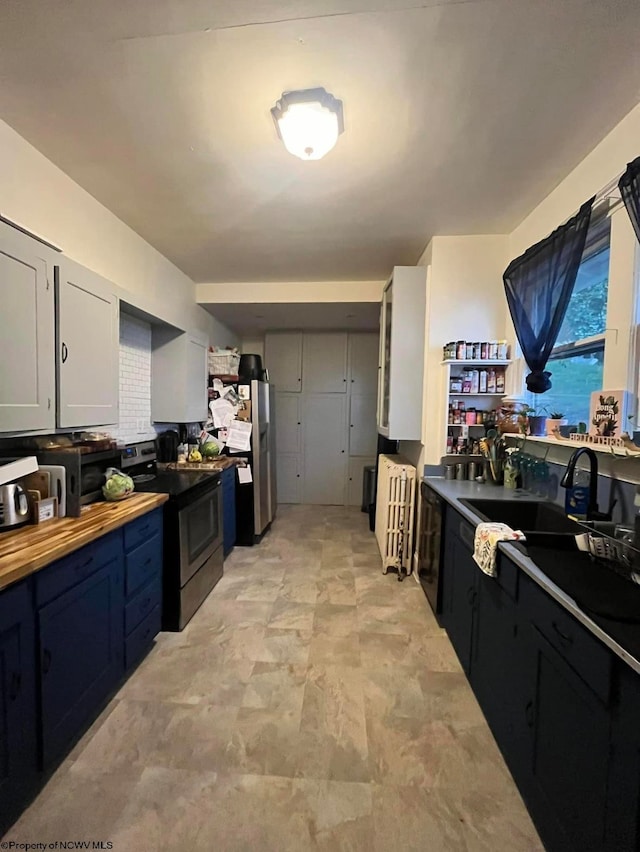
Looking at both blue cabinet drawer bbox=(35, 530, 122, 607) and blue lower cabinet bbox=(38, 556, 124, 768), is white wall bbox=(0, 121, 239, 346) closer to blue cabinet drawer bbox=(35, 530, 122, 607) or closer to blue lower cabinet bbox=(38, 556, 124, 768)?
blue cabinet drawer bbox=(35, 530, 122, 607)

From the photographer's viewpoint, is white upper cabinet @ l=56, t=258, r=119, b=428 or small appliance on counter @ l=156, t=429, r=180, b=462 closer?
white upper cabinet @ l=56, t=258, r=119, b=428

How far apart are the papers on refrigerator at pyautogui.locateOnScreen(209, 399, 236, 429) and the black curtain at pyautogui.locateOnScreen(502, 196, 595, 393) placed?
265cm

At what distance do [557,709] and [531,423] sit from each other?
5.13 feet

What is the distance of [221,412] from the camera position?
12.6 feet

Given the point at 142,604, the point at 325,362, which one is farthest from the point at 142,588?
the point at 325,362

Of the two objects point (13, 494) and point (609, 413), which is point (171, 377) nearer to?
point (13, 494)

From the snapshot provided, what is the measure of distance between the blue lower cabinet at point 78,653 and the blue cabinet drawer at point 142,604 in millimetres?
58

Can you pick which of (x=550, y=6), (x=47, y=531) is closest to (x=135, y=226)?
(x=47, y=531)

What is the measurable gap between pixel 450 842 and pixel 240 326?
486 centimetres

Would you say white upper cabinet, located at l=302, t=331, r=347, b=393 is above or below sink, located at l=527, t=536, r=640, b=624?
above

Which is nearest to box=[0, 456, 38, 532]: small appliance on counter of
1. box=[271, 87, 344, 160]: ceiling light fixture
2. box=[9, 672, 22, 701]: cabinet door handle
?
box=[9, 672, 22, 701]: cabinet door handle

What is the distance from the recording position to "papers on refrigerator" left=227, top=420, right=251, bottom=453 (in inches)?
147

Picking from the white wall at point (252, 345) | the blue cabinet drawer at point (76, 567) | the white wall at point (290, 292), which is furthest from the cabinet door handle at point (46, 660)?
the white wall at point (252, 345)

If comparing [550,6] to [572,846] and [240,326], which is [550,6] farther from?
[240,326]
